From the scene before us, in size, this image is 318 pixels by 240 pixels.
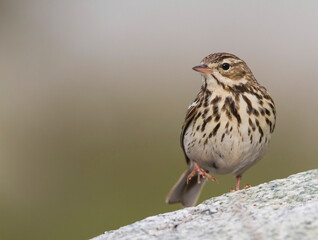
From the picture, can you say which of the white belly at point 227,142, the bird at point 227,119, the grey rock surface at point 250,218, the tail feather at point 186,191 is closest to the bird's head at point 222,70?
the bird at point 227,119

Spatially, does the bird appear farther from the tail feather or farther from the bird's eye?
the tail feather

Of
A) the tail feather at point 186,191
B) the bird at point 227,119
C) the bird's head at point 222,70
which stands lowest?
the tail feather at point 186,191

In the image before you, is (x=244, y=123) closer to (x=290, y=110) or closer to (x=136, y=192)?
(x=136, y=192)

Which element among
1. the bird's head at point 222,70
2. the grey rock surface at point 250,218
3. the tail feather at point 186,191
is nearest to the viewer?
the grey rock surface at point 250,218

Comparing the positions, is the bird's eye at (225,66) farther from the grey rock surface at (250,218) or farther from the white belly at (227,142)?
the grey rock surface at (250,218)

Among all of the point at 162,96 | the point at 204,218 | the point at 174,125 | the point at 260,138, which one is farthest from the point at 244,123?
the point at 162,96

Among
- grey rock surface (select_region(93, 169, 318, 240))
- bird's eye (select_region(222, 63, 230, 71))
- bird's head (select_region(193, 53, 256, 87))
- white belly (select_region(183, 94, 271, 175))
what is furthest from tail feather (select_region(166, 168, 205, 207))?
grey rock surface (select_region(93, 169, 318, 240))
